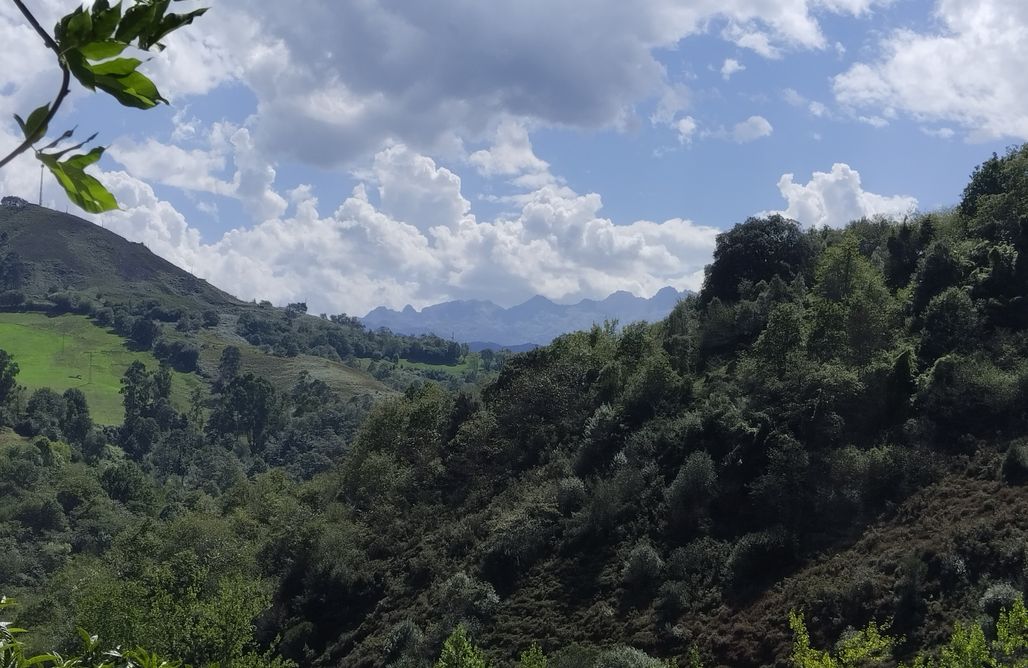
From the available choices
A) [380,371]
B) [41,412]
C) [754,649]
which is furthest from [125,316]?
[754,649]

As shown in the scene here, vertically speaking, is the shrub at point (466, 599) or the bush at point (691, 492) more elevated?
the bush at point (691, 492)

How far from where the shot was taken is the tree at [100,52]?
1604mm

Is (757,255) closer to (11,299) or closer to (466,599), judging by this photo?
(466,599)

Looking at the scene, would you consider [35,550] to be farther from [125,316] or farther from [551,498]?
[125,316]

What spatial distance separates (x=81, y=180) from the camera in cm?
173

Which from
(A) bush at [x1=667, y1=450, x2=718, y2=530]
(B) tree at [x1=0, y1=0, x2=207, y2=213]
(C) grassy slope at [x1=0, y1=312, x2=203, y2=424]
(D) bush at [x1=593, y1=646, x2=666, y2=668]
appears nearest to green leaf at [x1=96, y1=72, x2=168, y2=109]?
(B) tree at [x1=0, y1=0, x2=207, y2=213]

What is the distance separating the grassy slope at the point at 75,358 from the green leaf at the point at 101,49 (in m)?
124

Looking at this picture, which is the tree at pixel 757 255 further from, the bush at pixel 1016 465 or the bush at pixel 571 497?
the bush at pixel 1016 465

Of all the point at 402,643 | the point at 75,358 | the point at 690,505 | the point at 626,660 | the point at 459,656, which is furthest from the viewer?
the point at 75,358

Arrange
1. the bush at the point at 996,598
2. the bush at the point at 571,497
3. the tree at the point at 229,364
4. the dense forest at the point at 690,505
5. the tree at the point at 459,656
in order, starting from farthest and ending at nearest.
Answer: the tree at the point at 229,364 → the bush at the point at 571,497 → the dense forest at the point at 690,505 → the bush at the point at 996,598 → the tree at the point at 459,656

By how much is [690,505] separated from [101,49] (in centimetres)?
3122

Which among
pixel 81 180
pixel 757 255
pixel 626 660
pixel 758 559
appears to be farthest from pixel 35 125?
pixel 757 255

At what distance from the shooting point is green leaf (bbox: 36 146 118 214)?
Answer: 5.63 feet

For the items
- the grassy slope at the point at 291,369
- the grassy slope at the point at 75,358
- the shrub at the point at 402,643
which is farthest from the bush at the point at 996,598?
the grassy slope at the point at 291,369
